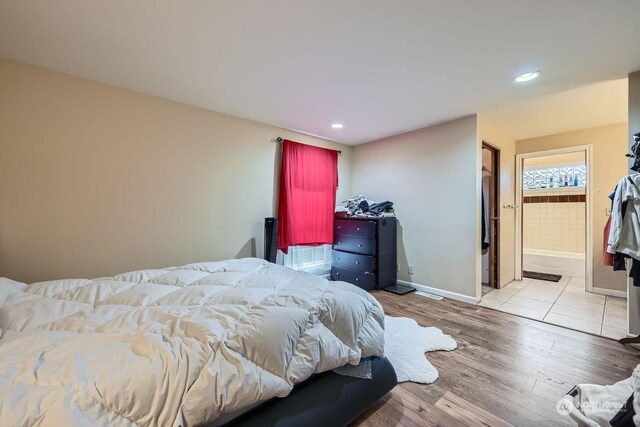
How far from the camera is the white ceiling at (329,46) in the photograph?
4.79 feet

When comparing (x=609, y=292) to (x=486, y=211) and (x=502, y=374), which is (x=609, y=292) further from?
(x=502, y=374)

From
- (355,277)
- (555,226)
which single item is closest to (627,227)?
(355,277)

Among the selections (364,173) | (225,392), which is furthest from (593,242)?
(225,392)

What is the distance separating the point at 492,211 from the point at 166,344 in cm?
420

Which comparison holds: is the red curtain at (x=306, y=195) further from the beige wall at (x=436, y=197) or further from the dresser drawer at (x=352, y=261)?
the beige wall at (x=436, y=197)

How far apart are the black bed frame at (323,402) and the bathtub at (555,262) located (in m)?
4.84

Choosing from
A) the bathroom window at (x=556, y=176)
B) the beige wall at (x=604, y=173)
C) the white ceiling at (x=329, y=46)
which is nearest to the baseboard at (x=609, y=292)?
the beige wall at (x=604, y=173)

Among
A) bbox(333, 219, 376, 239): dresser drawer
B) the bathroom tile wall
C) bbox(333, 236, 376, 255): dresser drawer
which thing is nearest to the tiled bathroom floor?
the bathroom tile wall

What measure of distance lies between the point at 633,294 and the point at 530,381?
1.44 m

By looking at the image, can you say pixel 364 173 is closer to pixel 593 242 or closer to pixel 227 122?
Answer: pixel 227 122

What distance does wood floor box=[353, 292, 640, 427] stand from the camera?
145cm

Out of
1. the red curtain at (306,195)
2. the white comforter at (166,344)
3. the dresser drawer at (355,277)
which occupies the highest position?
the red curtain at (306,195)

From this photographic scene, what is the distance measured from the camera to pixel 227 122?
306 centimetres

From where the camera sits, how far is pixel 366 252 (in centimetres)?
361
